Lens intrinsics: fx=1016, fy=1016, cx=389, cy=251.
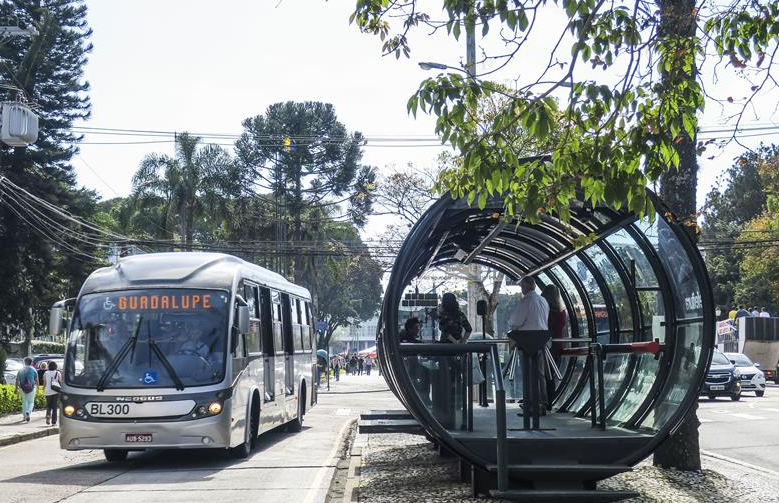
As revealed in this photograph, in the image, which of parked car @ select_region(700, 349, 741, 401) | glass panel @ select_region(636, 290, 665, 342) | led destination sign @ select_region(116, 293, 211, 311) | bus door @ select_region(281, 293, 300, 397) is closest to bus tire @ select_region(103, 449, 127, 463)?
led destination sign @ select_region(116, 293, 211, 311)

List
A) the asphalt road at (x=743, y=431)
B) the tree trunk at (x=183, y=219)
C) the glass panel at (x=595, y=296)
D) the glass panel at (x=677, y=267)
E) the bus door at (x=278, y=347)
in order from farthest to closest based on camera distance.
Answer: the tree trunk at (x=183, y=219) < the bus door at (x=278, y=347) < the asphalt road at (x=743, y=431) < the glass panel at (x=595, y=296) < the glass panel at (x=677, y=267)

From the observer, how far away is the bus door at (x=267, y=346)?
58.5ft

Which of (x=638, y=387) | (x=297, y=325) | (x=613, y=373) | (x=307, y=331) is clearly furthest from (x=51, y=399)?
(x=638, y=387)

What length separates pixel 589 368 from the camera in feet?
43.0

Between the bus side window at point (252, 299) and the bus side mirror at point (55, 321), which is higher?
the bus side window at point (252, 299)

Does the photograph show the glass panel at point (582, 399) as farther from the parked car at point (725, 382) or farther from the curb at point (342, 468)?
the parked car at point (725, 382)

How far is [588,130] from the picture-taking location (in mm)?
8039

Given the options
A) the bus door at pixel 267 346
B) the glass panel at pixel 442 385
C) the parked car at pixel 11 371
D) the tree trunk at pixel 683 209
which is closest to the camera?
the glass panel at pixel 442 385

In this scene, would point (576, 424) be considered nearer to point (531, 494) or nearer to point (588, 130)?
point (531, 494)

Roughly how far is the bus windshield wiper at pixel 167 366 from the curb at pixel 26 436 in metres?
6.99

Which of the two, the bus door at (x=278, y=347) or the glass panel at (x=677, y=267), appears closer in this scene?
the glass panel at (x=677, y=267)

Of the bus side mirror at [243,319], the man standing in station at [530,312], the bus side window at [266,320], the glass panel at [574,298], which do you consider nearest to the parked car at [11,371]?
the bus side window at [266,320]

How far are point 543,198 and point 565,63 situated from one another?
1.11 metres

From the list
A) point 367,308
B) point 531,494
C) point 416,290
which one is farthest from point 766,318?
point 367,308
